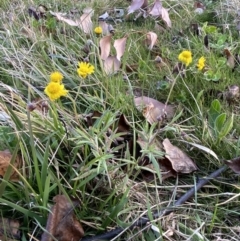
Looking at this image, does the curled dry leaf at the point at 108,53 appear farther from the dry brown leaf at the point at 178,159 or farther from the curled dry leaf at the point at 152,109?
the dry brown leaf at the point at 178,159

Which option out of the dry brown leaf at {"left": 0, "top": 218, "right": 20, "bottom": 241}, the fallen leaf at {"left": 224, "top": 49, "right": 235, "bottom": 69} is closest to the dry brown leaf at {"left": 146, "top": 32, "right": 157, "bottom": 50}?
the fallen leaf at {"left": 224, "top": 49, "right": 235, "bottom": 69}

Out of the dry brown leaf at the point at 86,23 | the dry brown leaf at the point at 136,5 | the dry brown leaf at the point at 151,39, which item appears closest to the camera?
the dry brown leaf at the point at 151,39

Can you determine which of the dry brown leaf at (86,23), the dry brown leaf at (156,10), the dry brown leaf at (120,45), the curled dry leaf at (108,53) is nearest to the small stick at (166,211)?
the curled dry leaf at (108,53)

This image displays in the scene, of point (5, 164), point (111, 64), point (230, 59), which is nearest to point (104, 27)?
point (111, 64)

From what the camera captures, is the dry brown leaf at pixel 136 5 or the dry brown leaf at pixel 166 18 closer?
the dry brown leaf at pixel 166 18

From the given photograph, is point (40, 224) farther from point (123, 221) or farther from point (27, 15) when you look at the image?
point (27, 15)

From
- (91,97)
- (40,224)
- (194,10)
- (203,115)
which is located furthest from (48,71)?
(194,10)

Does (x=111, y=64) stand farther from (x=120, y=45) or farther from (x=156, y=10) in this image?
(x=156, y=10)
